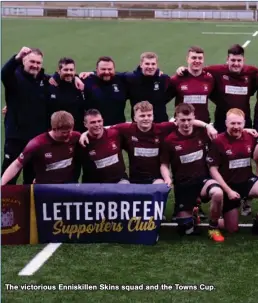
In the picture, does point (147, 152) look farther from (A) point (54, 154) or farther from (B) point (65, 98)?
(B) point (65, 98)

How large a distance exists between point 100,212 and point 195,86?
1.94m

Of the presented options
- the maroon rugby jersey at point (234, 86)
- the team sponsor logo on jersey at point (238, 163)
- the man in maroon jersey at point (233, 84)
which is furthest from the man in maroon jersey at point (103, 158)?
the maroon rugby jersey at point (234, 86)

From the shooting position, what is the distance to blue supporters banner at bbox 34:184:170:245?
6.17 meters

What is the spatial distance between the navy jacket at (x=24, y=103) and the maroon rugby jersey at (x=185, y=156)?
54.0 inches

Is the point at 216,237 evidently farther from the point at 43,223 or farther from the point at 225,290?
the point at 43,223

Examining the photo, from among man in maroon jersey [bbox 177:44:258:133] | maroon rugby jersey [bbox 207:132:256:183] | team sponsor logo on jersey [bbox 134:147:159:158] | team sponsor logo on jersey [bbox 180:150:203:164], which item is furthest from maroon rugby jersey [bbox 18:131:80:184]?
man in maroon jersey [bbox 177:44:258:133]

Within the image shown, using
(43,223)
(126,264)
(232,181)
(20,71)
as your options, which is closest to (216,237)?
(232,181)

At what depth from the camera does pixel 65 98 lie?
7.18m

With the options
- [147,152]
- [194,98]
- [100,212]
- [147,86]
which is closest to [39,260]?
[100,212]

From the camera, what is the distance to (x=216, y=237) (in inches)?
252

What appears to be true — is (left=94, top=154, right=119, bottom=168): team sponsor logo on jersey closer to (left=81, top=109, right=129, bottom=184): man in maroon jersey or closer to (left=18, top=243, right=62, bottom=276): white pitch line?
(left=81, top=109, right=129, bottom=184): man in maroon jersey

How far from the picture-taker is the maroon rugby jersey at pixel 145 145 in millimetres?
6688

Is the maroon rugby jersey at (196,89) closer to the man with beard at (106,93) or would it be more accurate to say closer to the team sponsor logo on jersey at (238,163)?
the man with beard at (106,93)

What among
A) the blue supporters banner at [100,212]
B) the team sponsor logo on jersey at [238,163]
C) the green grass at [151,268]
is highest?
the team sponsor logo on jersey at [238,163]
